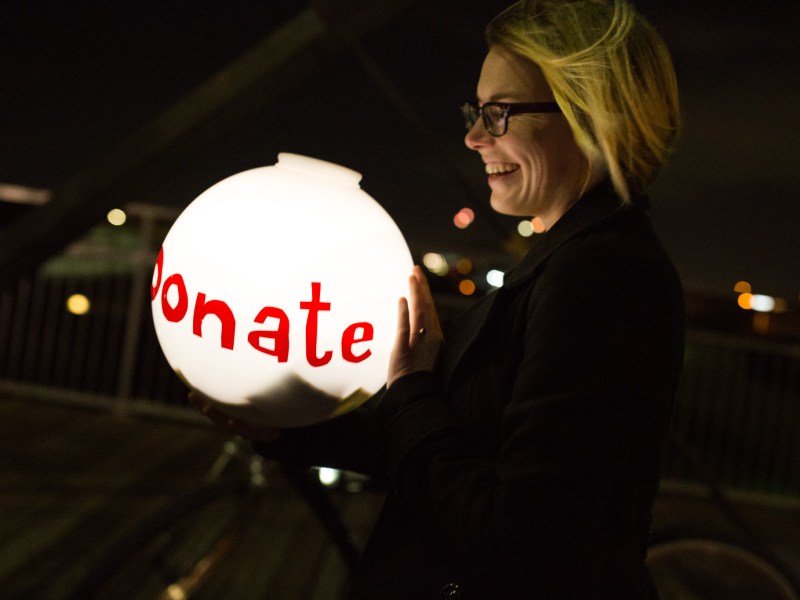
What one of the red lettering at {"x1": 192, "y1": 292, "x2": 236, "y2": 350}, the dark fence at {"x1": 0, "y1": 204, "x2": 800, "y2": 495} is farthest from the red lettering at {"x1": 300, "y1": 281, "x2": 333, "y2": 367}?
the dark fence at {"x1": 0, "y1": 204, "x2": 800, "y2": 495}

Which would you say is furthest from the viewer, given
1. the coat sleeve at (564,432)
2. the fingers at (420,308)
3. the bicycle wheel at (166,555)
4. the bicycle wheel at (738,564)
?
the bicycle wheel at (738,564)

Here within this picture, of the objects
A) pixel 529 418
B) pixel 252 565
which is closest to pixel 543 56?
pixel 529 418

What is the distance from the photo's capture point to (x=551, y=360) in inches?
35.4

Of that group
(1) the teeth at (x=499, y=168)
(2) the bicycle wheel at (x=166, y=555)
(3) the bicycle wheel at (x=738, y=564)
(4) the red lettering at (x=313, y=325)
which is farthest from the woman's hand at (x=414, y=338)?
(3) the bicycle wheel at (x=738, y=564)

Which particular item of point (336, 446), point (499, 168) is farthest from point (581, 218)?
point (336, 446)

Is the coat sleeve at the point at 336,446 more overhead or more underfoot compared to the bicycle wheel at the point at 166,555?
more overhead

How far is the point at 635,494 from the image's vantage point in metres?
1.02

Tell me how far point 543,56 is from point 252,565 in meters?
2.78

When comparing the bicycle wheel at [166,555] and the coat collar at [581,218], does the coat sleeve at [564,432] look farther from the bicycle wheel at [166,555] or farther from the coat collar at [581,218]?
the bicycle wheel at [166,555]

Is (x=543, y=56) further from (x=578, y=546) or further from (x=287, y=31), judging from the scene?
(x=287, y=31)

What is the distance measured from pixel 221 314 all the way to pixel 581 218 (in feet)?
1.70

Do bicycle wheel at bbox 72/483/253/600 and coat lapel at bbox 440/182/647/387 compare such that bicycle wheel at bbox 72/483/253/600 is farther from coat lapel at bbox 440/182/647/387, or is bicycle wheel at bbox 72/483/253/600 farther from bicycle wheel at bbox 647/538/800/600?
bicycle wheel at bbox 647/538/800/600

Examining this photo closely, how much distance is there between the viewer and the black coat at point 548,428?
88cm

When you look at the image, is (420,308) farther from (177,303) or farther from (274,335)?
(177,303)
